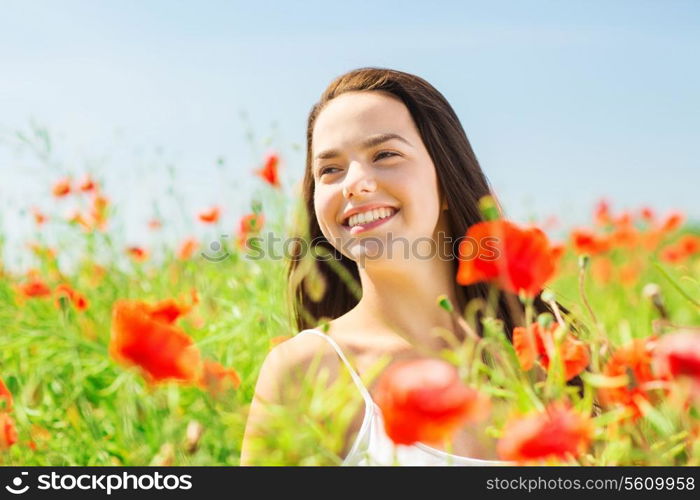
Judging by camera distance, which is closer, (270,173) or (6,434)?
(6,434)

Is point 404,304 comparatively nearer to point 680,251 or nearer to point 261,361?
point 261,361

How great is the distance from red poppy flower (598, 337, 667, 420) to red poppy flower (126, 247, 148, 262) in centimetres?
153

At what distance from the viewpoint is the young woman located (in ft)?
3.74

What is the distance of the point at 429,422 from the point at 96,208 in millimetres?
1603

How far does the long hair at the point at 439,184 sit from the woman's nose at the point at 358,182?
0.15 meters

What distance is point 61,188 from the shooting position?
6.79 feet

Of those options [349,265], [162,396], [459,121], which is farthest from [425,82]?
[162,396]

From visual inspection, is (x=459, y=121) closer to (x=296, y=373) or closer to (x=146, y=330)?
(x=296, y=373)

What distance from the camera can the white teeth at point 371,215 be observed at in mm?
1215

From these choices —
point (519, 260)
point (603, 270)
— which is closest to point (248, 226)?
point (519, 260)

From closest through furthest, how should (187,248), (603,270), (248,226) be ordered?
(248,226) < (187,248) < (603,270)

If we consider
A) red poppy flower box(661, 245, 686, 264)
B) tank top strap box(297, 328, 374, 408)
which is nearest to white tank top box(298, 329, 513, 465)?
tank top strap box(297, 328, 374, 408)

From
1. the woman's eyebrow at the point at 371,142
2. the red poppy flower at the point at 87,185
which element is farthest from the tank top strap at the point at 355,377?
the red poppy flower at the point at 87,185

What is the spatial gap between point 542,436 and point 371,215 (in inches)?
25.3
